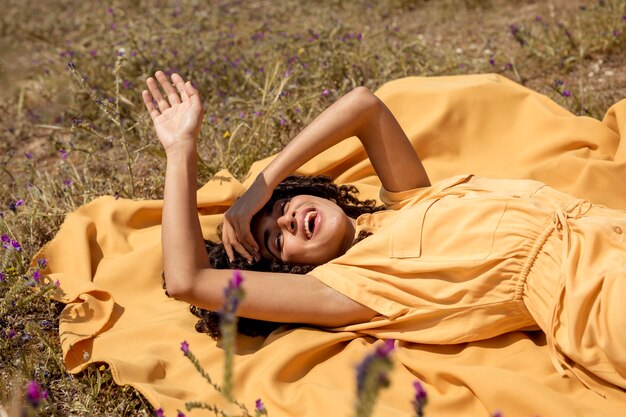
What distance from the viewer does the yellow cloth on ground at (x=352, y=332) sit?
7.70ft

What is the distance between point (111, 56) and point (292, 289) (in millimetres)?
3230

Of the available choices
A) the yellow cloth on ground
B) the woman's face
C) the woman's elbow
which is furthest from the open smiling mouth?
the woman's elbow

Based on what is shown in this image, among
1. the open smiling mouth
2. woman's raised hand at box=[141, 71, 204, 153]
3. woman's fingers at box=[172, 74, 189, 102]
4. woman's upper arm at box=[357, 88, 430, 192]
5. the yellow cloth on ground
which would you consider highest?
woman's fingers at box=[172, 74, 189, 102]

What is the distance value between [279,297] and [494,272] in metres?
0.73

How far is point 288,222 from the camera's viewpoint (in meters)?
2.67

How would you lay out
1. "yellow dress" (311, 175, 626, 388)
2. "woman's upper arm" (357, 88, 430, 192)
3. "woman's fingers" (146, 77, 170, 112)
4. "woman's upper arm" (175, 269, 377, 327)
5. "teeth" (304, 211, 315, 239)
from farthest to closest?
"woman's upper arm" (357, 88, 430, 192), "woman's fingers" (146, 77, 170, 112), "teeth" (304, 211, 315, 239), "woman's upper arm" (175, 269, 377, 327), "yellow dress" (311, 175, 626, 388)

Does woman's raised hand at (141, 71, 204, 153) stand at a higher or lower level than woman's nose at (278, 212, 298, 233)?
higher

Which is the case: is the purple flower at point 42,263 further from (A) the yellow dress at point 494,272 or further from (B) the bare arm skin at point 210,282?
(A) the yellow dress at point 494,272

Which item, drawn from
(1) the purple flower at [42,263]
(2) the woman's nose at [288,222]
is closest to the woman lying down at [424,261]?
(2) the woman's nose at [288,222]

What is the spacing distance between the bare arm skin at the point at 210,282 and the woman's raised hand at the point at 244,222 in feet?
0.53

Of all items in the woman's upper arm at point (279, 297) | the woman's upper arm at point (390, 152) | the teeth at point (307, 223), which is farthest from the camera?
the woman's upper arm at point (390, 152)

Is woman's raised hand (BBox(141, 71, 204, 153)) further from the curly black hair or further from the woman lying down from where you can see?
the curly black hair

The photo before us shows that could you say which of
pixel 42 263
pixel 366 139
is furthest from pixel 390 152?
A: pixel 42 263

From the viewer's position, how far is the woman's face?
106 inches
